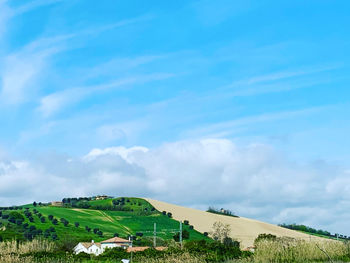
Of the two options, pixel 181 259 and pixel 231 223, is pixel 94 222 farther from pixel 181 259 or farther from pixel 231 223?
pixel 181 259

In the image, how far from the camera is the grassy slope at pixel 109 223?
11194cm

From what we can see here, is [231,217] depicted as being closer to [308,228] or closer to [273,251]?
[308,228]

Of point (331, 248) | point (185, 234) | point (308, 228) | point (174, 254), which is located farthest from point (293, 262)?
point (308, 228)

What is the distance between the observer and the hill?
126m

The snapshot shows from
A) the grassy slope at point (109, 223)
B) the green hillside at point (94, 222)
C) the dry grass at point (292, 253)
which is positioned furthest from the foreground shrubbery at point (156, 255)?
the grassy slope at point (109, 223)

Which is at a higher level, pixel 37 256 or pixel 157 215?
pixel 157 215

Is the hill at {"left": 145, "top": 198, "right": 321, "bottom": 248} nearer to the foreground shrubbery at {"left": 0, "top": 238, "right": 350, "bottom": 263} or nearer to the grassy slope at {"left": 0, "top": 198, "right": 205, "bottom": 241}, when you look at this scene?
the grassy slope at {"left": 0, "top": 198, "right": 205, "bottom": 241}

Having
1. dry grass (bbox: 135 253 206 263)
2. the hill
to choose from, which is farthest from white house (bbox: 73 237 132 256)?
dry grass (bbox: 135 253 206 263)

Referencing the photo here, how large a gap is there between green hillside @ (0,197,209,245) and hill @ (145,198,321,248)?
13.5 ft

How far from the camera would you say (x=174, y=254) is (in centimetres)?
3644

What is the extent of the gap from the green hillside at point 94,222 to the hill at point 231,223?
4101 mm

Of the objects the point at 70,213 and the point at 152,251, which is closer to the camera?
the point at 152,251

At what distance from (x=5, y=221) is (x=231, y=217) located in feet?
201

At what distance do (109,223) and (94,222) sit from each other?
3.75m
